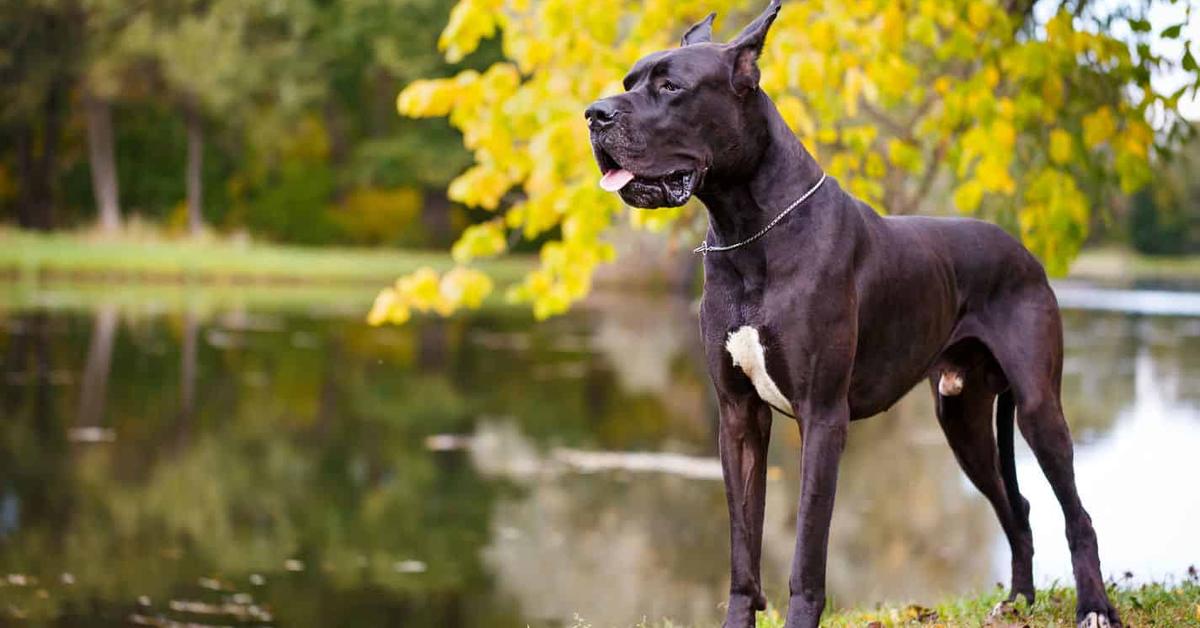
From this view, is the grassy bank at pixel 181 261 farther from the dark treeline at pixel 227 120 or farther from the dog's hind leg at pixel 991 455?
the dog's hind leg at pixel 991 455

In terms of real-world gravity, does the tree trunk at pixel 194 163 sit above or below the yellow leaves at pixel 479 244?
above

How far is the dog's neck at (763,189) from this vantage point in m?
4.02

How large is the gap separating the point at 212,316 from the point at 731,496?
25.4 metres

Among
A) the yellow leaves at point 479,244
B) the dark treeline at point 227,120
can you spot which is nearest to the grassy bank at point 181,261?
the dark treeline at point 227,120

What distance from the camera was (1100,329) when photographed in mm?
32188

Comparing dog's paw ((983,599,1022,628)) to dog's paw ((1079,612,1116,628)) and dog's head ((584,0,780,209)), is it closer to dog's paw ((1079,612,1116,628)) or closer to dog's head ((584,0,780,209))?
dog's paw ((1079,612,1116,628))

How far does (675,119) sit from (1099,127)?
14.0 feet

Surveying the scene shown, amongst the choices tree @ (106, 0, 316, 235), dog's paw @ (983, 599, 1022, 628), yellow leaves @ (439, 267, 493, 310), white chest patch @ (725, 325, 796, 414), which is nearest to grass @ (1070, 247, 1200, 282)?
tree @ (106, 0, 316, 235)

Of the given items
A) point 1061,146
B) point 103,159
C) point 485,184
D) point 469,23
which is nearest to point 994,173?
point 1061,146

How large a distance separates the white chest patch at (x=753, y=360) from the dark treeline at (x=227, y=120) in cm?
3701

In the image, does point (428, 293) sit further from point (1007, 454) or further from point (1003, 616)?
point (1003, 616)

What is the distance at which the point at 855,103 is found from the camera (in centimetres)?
794

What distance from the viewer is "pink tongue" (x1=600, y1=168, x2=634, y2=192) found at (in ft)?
12.5

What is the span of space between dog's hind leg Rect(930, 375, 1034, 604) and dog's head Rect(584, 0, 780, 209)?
1536 mm
